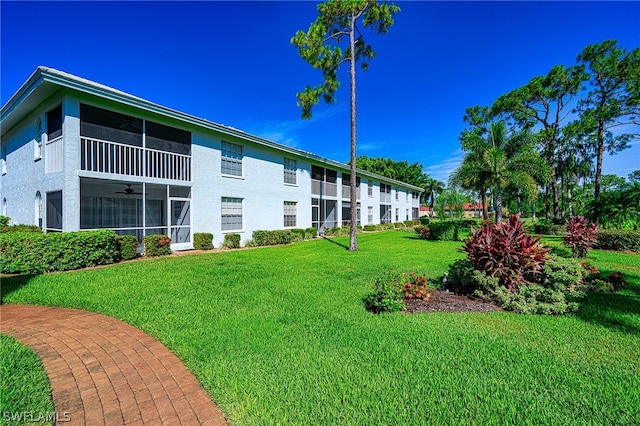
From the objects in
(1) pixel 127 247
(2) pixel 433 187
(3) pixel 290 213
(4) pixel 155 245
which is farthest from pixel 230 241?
(2) pixel 433 187

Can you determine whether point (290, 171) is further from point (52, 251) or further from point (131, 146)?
point (52, 251)

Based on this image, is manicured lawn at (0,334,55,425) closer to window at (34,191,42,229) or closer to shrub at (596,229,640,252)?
window at (34,191,42,229)

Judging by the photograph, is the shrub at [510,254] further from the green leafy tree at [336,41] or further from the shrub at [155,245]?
the shrub at [155,245]

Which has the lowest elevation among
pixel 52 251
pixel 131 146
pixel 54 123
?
pixel 52 251

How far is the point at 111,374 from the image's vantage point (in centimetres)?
319

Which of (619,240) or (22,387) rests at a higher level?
(619,240)

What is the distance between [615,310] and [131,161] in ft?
47.4

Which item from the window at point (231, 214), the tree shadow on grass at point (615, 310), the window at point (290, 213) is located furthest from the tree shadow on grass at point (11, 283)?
the window at point (290, 213)

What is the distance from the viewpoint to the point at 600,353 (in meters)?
3.58

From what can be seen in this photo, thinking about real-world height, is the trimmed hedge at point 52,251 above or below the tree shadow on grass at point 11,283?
above

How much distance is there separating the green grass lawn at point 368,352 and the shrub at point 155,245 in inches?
153

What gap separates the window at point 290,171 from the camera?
62.5 ft

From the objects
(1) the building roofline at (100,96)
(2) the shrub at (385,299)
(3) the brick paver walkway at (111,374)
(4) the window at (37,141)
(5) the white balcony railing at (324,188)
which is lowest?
(3) the brick paver walkway at (111,374)

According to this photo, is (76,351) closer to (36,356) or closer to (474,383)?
(36,356)
